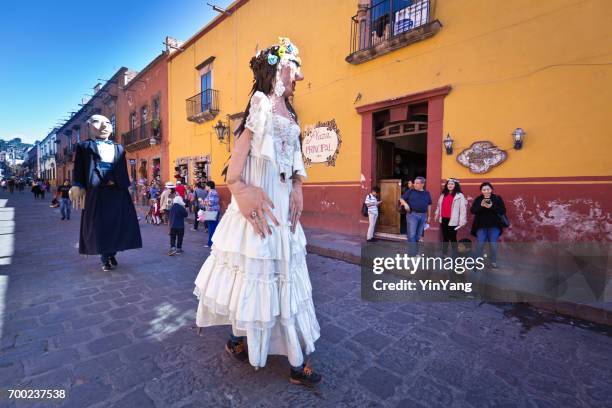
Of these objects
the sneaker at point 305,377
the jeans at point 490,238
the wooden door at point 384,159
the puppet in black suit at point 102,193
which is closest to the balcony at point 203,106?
the wooden door at point 384,159

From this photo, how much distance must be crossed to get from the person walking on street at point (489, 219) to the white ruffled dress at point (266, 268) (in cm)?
398

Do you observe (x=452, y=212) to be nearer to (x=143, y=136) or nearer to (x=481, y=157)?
(x=481, y=157)

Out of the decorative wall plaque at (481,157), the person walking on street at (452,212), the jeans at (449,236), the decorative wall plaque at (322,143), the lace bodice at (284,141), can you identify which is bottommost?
the jeans at (449,236)

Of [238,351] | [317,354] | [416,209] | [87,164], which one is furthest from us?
[416,209]

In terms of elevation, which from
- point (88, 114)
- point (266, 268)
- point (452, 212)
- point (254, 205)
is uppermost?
point (88, 114)

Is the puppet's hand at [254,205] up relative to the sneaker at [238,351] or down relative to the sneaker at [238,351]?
up

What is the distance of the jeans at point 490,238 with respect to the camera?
184 inches

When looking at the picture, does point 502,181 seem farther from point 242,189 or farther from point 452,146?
point 242,189

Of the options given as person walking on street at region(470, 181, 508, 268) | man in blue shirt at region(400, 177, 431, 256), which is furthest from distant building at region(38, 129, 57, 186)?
person walking on street at region(470, 181, 508, 268)

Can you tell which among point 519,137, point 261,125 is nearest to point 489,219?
point 519,137

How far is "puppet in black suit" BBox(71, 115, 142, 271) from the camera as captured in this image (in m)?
3.90

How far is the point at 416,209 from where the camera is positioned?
5219mm

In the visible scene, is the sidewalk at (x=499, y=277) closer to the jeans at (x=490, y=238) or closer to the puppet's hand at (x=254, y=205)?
the jeans at (x=490, y=238)

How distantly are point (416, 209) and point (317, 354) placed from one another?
374 centimetres
